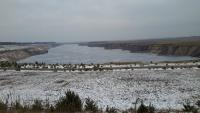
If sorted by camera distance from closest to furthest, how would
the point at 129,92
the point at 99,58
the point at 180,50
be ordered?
the point at 129,92 < the point at 99,58 < the point at 180,50

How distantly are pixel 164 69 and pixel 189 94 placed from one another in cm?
1502

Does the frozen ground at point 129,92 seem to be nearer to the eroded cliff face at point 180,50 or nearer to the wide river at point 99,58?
the wide river at point 99,58

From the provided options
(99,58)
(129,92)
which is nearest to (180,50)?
(99,58)

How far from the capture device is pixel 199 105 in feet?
43.7

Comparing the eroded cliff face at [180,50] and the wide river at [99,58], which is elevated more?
the eroded cliff face at [180,50]

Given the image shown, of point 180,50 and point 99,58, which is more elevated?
point 180,50

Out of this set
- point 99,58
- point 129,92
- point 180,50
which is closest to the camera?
point 129,92

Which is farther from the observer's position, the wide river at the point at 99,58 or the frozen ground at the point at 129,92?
the wide river at the point at 99,58

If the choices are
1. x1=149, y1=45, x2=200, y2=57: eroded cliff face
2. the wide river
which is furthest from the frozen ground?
x1=149, y1=45, x2=200, y2=57: eroded cliff face

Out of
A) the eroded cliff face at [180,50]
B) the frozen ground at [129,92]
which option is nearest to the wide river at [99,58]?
the eroded cliff face at [180,50]

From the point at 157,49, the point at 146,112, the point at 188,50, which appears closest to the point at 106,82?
the point at 146,112

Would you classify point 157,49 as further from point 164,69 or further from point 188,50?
point 164,69

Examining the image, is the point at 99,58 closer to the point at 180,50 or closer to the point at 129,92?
the point at 180,50

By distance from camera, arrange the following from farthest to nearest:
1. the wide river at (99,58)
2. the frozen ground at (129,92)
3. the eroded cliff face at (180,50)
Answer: the eroded cliff face at (180,50) → the wide river at (99,58) → the frozen ground at (129,92)
